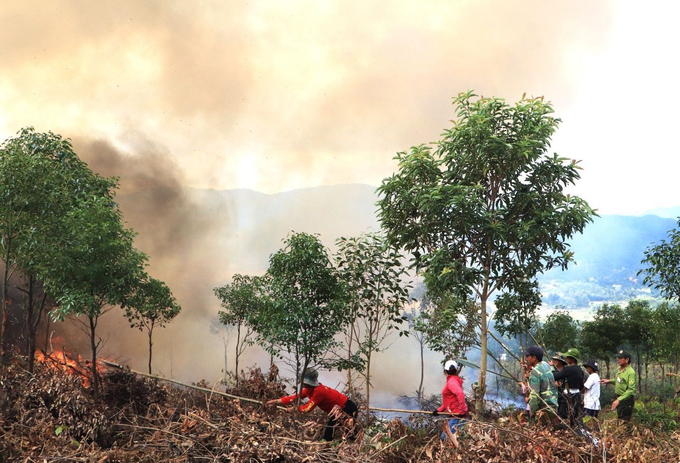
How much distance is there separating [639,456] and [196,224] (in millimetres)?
51997

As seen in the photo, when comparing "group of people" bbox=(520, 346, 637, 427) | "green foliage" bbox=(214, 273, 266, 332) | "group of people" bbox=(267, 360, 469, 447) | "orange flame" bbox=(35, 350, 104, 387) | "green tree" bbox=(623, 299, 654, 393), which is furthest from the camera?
"green tree" bbox=(623, 299, 654, 393)

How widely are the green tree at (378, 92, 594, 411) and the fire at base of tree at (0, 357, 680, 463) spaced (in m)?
4.67

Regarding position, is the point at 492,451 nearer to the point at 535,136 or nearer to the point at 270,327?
the point at 270,327

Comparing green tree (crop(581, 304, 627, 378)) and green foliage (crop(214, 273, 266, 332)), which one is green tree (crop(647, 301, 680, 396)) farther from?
green foliage (crop(214, 273, 266, 332))

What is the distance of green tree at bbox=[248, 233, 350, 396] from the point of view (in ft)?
37.6

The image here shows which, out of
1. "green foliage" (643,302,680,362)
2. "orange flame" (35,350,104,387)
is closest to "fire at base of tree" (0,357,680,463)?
"orange flame" (35,350,104,387)

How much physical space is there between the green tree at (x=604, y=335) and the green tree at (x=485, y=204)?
1610 cm

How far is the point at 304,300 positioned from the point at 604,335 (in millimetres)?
21017

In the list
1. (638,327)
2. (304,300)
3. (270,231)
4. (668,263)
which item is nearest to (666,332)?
(638,327)

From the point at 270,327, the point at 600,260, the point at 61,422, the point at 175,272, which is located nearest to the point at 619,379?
the point at 270,327

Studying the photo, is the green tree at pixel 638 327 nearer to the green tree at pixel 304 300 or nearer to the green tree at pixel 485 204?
the green tree at pixel 485 204

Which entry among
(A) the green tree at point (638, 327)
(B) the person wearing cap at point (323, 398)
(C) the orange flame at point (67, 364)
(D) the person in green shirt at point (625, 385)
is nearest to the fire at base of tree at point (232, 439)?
(B) the person wearing cap at point (323, 398)

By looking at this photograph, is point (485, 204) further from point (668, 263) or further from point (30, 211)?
point (30, 211)

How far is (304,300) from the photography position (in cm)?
1157
